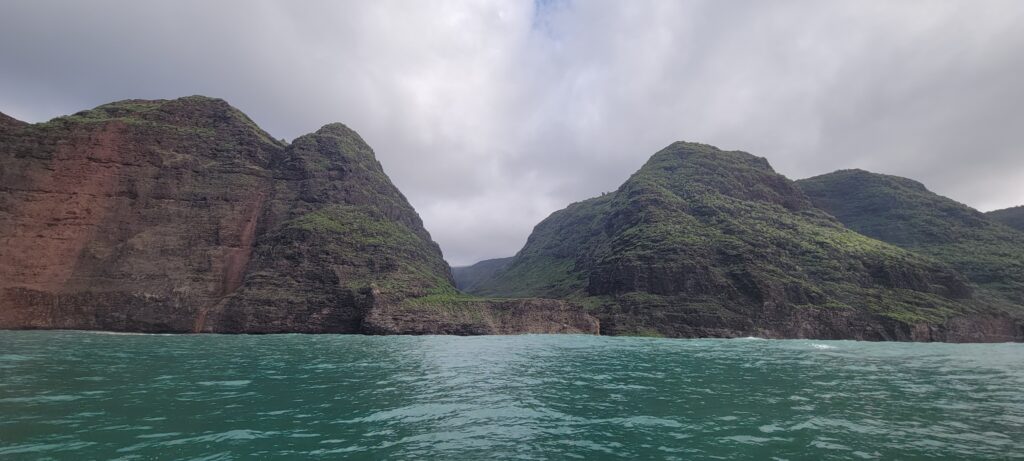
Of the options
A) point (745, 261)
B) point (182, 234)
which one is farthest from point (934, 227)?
point (182, 234)

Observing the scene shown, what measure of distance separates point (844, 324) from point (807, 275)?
17857 mm

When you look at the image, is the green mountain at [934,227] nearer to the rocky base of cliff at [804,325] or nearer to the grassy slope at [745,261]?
the grassy slope at [745,261]

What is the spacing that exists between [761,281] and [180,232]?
13438 cm

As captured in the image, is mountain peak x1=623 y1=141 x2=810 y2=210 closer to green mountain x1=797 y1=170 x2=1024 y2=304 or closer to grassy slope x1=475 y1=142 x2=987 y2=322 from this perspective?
grassy slope x1=475 y1=142 x2=987 y2=322

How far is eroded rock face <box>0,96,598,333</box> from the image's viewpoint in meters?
82.4

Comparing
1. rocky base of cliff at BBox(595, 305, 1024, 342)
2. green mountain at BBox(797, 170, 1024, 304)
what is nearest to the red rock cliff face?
rocky base of cliff at BBox(595, 305, 1024, 342)

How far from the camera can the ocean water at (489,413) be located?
12.8 meters

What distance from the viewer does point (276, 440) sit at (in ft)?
44.0

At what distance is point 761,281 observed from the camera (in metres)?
104

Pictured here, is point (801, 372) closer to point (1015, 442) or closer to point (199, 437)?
point (1015, 442)

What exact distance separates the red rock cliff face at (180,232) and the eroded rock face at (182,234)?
286 millimetres

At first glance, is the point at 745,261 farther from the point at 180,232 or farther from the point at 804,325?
the point at 180,232

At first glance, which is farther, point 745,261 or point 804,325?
point 745,261

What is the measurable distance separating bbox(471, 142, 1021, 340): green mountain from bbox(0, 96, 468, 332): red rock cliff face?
54511 millimetres
